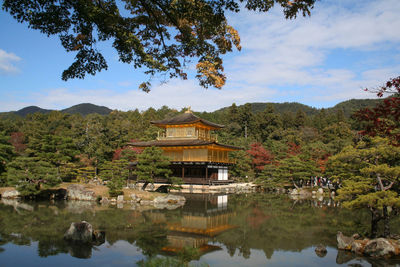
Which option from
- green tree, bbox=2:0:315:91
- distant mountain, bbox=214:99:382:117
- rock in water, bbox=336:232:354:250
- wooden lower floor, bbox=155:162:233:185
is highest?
distant mountain, bbox=214:99:382:117

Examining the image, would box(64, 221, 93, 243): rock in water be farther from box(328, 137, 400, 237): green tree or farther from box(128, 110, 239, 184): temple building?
box(128, 110, 239, 184): temple building

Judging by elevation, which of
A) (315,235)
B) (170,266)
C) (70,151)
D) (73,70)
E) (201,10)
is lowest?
(315,235)

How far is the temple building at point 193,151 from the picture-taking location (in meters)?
29.0

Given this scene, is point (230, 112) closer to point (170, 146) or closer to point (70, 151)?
point (170, 146)

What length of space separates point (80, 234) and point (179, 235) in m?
3.44

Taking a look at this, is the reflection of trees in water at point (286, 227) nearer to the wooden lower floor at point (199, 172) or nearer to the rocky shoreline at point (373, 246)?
the rocky shoreline at point (373, 246)

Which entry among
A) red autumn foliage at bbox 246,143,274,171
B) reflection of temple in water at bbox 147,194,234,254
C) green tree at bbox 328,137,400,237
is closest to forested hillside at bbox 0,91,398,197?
red autumn foliage at bbox 246,143,274,171

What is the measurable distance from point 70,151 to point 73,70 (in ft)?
66.7

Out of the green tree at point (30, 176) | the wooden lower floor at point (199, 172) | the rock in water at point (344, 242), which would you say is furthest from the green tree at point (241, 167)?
the rock in water at point (344, 242)

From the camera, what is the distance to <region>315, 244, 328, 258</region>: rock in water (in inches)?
362

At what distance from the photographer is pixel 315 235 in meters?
11.5

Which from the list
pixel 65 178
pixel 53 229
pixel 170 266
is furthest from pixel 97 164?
pixel 170 266

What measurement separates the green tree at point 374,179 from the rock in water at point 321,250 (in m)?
1.53

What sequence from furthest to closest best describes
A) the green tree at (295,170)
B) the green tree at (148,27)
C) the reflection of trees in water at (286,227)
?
the green tree at (295,170) < the reflection of trees in water at (286,227) < the green tree at (148,27)
